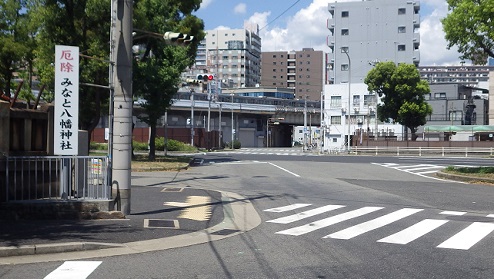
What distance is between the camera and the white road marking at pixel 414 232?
1046cm

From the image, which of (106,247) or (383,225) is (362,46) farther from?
(106,247)

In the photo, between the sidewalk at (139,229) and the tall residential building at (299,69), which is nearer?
the sidewalk at (139,229)

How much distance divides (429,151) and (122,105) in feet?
167

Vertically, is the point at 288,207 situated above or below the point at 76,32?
below

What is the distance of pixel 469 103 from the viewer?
82000mm

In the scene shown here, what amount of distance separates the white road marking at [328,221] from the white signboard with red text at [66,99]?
497cm

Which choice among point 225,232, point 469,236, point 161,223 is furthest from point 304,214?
point 469,236

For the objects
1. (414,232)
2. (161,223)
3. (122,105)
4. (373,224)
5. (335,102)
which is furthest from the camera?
(335,102)

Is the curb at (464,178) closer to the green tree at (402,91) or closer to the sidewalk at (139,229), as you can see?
the sidewalk at (139,229)

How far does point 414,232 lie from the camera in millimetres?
11367

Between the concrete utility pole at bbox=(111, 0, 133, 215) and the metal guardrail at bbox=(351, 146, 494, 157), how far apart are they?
47.6 metres

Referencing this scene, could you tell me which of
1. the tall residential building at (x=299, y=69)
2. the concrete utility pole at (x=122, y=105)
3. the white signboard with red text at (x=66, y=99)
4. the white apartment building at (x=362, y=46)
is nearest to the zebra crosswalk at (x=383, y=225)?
the concrete utility pole at (x=122, y=105)

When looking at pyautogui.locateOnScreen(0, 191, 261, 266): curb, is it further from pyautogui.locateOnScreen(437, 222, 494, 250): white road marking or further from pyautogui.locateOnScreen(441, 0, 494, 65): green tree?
pyautogui.locateOnScreen(441, 0, 494, 65): green tree

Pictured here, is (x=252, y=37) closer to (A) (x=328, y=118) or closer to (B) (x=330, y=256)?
(A) (x=328, y=118)
